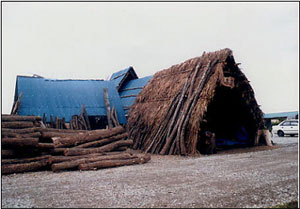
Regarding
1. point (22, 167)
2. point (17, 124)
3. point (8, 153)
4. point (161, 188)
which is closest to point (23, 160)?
point (22, 167)

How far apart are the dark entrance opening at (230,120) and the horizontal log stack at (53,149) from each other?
16.0 feet

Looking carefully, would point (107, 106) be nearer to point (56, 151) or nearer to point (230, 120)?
point (230, 120)

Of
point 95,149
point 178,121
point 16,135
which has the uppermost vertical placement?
point 178,121

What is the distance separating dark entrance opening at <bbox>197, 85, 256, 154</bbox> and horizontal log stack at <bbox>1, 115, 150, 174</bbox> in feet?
16.0

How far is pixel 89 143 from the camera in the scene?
1074cm

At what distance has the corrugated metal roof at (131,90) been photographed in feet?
69.1

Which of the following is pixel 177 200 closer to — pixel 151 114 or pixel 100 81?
pixel 151 114

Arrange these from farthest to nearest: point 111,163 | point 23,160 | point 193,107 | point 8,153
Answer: point 193,107, point 111,163, point 23,160, point 8,153

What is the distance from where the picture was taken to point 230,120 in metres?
17.3

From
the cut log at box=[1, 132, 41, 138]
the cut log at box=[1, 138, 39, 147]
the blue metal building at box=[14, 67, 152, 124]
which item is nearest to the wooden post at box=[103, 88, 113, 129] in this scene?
the blue metal building at box=[14, 67, 152, 124]

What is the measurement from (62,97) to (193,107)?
30.8 feet

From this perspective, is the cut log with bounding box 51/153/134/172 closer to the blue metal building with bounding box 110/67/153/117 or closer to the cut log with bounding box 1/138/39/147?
the cut log with bounding box 1/138/39/147

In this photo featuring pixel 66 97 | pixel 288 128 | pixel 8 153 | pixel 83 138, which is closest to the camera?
pixel 8 153

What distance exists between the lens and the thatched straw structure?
13.0 m
